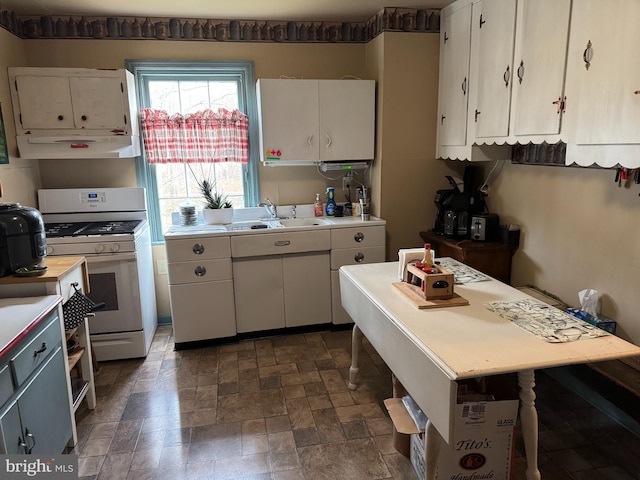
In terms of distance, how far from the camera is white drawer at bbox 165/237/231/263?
127 inches

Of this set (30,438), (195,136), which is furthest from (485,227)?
(30,438)

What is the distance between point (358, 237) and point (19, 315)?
2.36 meters

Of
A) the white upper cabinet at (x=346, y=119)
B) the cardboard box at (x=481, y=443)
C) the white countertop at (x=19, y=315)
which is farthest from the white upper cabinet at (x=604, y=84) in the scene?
the white countertop at (x=19, y=315)

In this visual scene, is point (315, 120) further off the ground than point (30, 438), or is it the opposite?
point (315, 120)

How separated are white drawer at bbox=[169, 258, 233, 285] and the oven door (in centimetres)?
27

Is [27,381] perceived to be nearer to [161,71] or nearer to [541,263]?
[161,71]

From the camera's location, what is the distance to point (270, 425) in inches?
97.7

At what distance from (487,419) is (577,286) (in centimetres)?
138

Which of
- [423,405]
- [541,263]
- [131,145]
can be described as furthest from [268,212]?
[423,405]

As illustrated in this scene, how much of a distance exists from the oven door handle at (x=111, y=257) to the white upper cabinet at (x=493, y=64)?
258 centimetres

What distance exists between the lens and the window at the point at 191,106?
3.60 m

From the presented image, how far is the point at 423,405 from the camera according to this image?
1678mm

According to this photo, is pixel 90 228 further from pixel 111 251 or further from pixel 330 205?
pixel 330 205

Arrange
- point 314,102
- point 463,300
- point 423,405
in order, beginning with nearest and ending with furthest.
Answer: point 423,405, point 463,300, point 314,102
